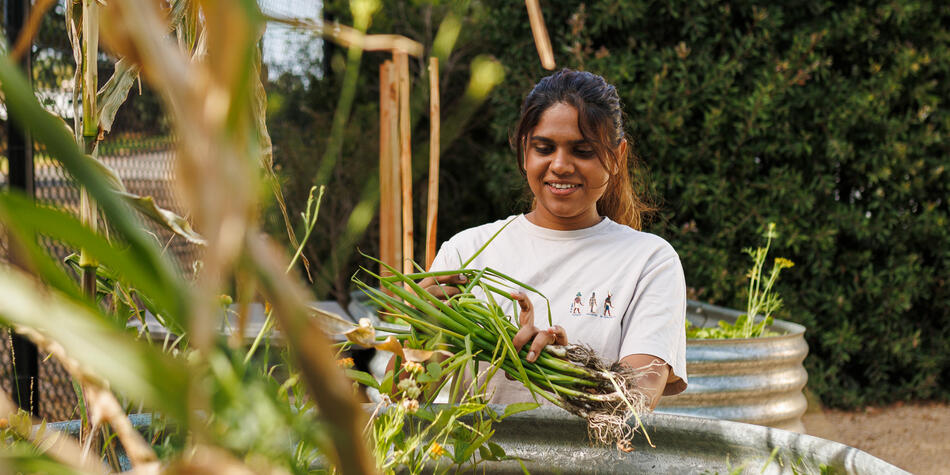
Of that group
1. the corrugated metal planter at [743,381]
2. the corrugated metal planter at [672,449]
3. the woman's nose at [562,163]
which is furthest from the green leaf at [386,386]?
the corrugated metal planter at [743,381]

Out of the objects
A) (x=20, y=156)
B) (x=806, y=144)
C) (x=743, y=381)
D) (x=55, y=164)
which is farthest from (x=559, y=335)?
(x=806, y=144)

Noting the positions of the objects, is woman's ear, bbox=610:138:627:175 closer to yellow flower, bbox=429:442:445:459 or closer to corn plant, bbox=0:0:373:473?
yellow flower, bbox=429:442:445:459

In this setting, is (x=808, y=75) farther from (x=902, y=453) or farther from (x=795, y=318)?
(x=902, y=453)

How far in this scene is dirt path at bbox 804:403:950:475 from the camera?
3582mm

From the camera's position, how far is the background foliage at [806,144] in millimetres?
3820

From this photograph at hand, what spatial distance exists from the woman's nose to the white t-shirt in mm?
187

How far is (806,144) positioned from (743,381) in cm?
219

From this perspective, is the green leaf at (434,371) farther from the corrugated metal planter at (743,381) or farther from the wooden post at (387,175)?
the wooden post at (387,175)

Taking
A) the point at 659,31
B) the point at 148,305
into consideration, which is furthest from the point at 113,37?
the point at 659,31

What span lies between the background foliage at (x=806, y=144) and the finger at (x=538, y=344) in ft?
9.74

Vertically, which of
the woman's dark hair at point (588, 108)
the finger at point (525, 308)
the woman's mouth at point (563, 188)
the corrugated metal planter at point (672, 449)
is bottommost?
the corrugated metal planter at point (672, 449)

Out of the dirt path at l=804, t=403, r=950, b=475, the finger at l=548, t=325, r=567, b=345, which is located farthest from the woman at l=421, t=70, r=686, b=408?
the dirt path at l=804, t=403, r=950, b=475

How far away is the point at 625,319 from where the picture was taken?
5.10ft

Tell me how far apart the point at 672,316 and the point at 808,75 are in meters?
2.80
